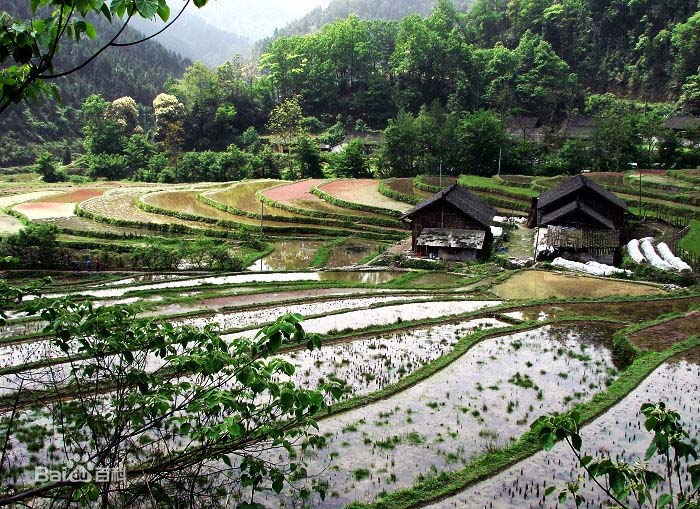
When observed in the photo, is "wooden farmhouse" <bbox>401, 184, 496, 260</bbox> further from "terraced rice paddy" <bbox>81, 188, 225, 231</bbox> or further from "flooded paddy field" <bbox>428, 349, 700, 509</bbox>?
"flooded paddy field" <bbox>428, 349, 700, 509</bbox>

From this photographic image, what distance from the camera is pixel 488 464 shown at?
915 cm

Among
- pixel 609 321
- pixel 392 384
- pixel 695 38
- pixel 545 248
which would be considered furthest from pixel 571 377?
pixel 695 38

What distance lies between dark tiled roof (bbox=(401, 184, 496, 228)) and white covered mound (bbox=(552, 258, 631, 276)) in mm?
4325

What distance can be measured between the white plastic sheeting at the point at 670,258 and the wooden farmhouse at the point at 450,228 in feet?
24.2

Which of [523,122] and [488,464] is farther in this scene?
[523,122]

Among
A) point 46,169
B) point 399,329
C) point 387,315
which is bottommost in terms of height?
point 387,315

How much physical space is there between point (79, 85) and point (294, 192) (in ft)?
172

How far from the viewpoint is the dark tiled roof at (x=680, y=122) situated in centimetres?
5009

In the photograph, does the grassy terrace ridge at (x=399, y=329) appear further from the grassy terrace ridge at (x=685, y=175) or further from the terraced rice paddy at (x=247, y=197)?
the grassy terrace ridge at (x=685, y=175)

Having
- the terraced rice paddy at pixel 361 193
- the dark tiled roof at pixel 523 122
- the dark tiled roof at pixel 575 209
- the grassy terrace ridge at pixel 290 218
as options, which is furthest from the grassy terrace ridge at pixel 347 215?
the dark tiled roof at pixel 523 122

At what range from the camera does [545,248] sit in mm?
26203

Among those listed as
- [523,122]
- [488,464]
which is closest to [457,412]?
[488,464]

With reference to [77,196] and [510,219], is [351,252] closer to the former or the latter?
[510,219]

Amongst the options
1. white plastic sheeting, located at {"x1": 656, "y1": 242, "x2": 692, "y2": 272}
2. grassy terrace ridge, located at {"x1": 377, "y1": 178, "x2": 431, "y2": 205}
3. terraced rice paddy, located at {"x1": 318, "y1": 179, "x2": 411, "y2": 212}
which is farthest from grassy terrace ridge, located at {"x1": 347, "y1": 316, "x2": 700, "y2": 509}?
grassy terrace ridge, located at {"x1": 377, "y1": 178, "x2": 431, "y2": 205}
